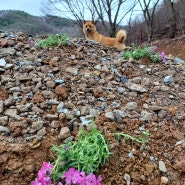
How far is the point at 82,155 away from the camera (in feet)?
5.76

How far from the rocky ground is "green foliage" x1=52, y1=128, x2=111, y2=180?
0.08 m

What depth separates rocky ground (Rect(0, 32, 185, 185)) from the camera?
6.16 feet

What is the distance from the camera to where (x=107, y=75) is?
275 centimetres

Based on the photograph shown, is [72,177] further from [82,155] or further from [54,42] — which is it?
[54,42]

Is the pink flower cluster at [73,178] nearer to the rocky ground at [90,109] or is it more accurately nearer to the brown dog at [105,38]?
the rocky ground at [90,109]

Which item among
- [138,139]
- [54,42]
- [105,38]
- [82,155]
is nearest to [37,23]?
[105,38]

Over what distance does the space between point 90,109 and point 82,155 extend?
557mm

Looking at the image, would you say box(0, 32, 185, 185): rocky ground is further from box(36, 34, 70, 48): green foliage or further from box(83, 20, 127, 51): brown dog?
box(83, 20, 127, 51): brown dog

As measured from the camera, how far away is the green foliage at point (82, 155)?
68.2 inches

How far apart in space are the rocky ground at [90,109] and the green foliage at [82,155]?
0.08 metres

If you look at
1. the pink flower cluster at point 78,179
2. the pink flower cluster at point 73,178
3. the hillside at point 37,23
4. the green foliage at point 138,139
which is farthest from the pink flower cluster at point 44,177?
the hillside at point 37,23

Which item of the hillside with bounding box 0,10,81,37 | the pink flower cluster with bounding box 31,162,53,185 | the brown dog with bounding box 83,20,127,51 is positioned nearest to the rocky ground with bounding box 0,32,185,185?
the pink flower cluster with bounding box 31,162,53,185

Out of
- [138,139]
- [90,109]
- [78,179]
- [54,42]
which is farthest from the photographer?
[54,42]

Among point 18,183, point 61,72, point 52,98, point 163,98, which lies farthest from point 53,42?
point 18,183
